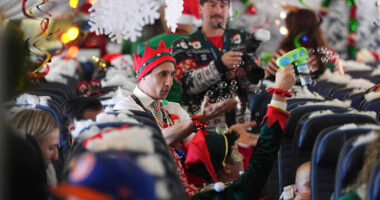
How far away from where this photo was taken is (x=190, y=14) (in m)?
5.21

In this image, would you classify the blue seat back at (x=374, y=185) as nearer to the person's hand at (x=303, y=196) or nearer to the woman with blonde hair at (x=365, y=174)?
the woman with blonde hair at (x=365, y=174)

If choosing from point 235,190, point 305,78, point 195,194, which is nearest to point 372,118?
point 305,78

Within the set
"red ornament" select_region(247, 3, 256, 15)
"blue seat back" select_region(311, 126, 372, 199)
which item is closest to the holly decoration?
"red ornament" select_region(247, 3, 256, 15)

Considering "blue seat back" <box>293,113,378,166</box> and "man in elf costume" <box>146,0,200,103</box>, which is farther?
"man in elf costume" <box>146,0,200,103</box>

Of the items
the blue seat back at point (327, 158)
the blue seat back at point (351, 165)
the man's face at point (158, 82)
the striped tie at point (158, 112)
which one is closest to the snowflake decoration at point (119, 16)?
the man's face at point (158, 82)

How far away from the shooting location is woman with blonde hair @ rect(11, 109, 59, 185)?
2.40 meters

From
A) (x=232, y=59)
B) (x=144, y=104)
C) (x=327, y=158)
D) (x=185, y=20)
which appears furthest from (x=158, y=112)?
(x=185, y=20)

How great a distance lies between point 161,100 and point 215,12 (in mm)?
1129

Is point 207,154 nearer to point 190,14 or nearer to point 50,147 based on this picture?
point 50,147

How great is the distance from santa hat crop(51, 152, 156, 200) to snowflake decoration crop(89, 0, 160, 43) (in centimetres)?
197

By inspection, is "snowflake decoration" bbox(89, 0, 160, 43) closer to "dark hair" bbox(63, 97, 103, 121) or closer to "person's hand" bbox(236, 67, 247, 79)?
"dark hair" bbox(63, 97, 103, 121)

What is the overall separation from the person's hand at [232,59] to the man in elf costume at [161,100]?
2.55 ft

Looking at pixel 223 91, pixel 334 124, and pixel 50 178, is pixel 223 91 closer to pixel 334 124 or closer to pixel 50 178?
pixel 334 124

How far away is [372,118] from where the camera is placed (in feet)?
9.93
